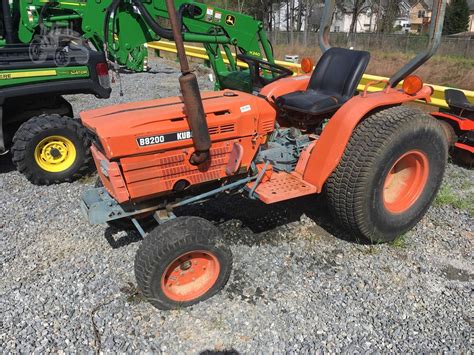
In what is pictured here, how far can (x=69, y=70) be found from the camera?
14.1ft

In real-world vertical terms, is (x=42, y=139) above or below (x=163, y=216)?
above

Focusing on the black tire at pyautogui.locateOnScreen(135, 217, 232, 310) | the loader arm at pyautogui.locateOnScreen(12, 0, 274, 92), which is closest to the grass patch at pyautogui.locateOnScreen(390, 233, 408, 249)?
the black tire at pyautogui.locateOnScreen(135, 217, 232, 310)

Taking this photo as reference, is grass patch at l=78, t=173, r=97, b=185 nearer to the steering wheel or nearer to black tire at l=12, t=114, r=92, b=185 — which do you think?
black tire at l=12, t=114, r=92, b=185

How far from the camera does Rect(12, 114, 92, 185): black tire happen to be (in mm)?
3967

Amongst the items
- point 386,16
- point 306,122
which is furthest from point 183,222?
point 386,16

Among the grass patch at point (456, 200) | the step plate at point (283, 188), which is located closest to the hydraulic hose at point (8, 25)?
the step plate at point (283, 188)

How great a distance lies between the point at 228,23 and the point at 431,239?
372cm

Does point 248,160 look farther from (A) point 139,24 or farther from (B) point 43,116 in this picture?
(A) point 139,24

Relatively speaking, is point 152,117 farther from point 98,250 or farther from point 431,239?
point 431,239

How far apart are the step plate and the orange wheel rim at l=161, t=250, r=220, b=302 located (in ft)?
1.73

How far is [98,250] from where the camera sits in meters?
3.05

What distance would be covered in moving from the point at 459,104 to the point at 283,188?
260cm

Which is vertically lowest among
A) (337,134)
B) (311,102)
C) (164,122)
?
(337,134)

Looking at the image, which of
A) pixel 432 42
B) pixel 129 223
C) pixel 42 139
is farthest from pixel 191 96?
pixel 42 139
